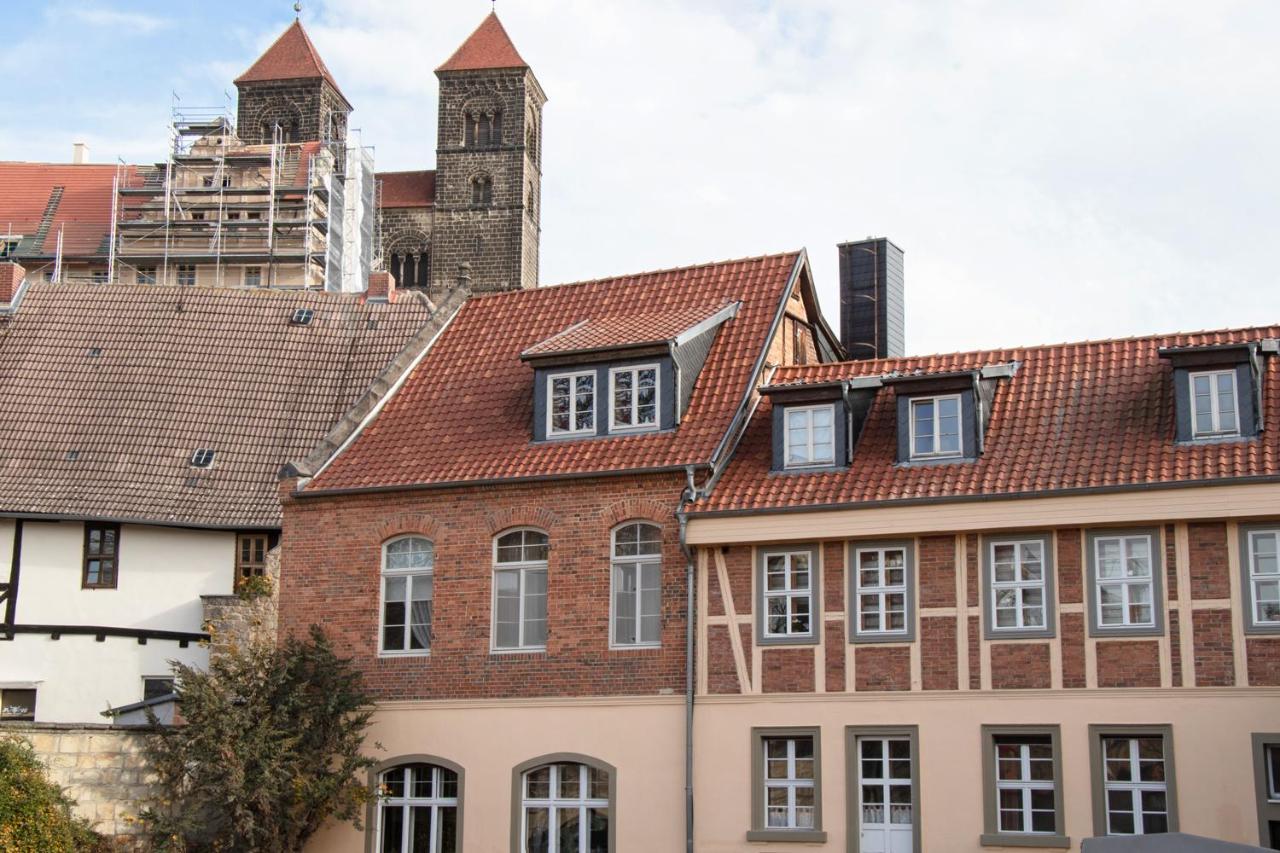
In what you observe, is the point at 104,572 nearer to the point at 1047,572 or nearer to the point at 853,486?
the point at 853,486

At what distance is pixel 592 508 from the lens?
2455cm

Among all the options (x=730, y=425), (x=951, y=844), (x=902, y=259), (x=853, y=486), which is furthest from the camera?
(x=902, y=259)

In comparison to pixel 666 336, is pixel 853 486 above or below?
below

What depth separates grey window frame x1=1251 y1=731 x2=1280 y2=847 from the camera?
2005 cm

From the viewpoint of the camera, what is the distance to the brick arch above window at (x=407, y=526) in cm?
2561

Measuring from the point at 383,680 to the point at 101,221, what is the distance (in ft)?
158

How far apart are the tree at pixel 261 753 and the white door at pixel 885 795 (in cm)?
659

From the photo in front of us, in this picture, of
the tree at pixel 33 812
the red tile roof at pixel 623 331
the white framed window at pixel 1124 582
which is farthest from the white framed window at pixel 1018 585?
A: the tree at pixel 33 812

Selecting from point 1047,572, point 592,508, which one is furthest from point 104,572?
point 1047,572

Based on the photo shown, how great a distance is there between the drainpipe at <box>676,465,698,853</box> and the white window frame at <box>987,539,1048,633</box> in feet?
12.2

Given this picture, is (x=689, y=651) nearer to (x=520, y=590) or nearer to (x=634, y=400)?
(x=520, y=590)

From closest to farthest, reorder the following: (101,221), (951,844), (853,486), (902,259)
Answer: (951,844) < (853,486) < (902,259) < (101,221)

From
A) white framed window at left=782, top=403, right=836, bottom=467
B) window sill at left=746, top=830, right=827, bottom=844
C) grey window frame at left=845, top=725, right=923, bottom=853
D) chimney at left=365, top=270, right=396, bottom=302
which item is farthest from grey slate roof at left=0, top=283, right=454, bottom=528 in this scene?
grey window frame at left=845, top=725, right=923, bottom=853

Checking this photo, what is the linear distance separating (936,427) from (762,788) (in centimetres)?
486
